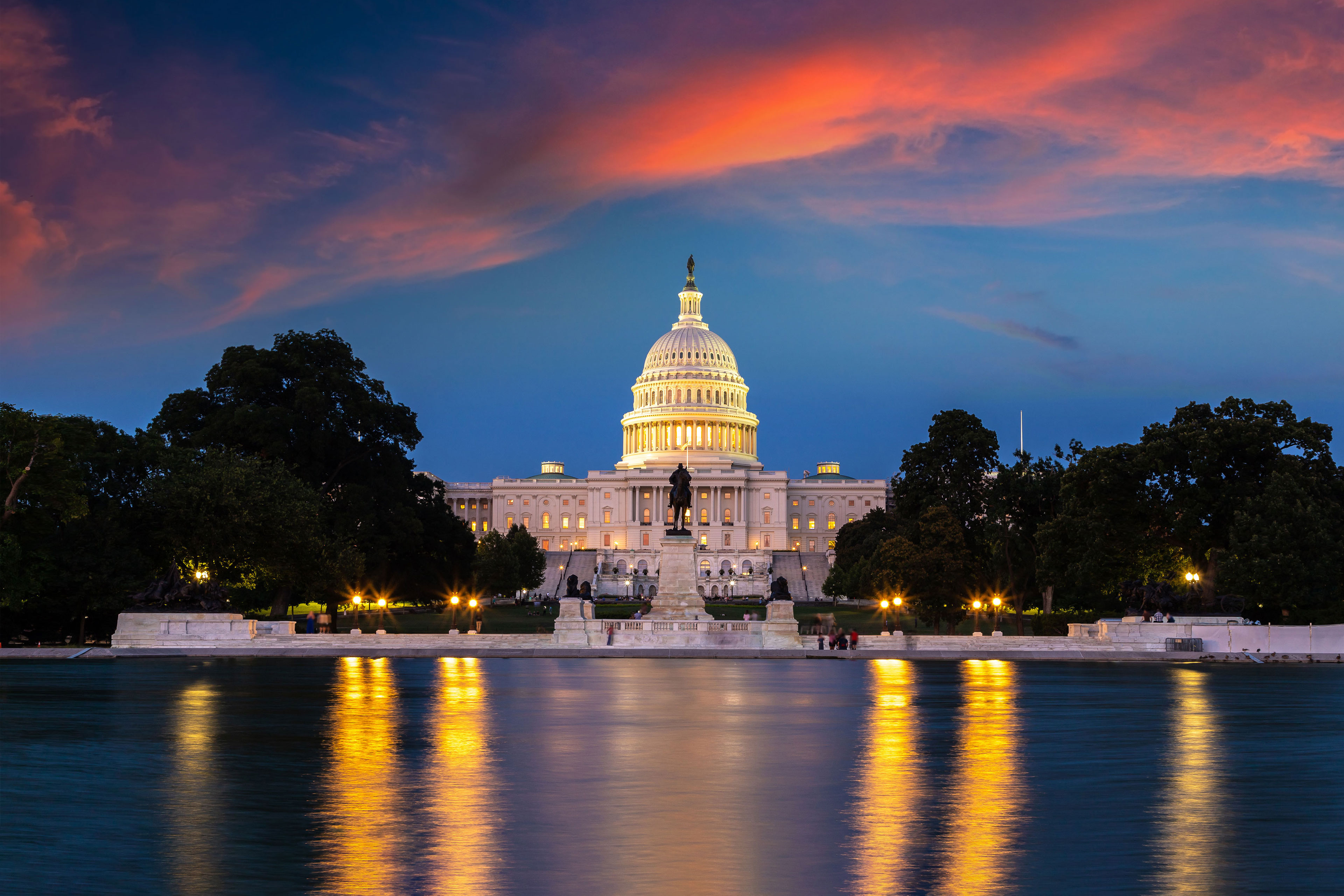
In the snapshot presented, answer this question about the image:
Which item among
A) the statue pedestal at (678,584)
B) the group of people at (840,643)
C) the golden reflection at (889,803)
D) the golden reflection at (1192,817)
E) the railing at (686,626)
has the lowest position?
the golden reflection at (1192,817)

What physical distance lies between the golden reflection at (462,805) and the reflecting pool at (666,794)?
0.17 ft

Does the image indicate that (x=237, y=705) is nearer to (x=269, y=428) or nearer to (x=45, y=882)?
(x=45, y=882)

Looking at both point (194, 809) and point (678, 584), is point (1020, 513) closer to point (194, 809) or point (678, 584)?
point (678, 584)

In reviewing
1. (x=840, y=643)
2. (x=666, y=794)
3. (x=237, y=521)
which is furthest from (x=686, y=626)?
(x=666, y=794)

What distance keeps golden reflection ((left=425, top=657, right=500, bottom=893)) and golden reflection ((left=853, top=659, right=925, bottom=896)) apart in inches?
127

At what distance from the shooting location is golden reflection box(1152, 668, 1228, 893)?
11.4 metres

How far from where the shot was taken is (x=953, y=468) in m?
79.9

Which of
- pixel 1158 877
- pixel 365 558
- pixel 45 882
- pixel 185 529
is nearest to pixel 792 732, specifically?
pixel 1158 877

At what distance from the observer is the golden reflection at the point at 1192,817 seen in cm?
1139

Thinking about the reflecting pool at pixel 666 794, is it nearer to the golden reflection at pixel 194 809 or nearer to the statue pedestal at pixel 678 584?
the golden reflection at pixel 194 809

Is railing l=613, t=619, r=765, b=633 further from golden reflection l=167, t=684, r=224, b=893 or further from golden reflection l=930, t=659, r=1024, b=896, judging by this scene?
golden reflection l=167, t=684, r=224, b=893

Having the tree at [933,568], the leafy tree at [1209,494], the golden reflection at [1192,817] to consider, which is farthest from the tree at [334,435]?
the golden reflection at [1192,817]

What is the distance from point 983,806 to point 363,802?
6.73 m

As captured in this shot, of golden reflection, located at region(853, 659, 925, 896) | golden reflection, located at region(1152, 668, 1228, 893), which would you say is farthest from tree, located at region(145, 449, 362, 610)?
golden reflection, located at region(1152, 668, 1228, 893)
